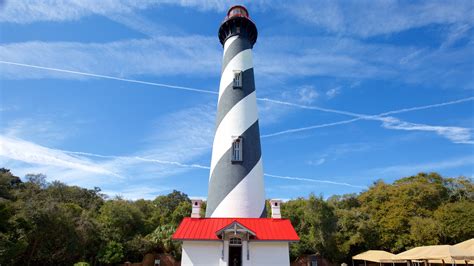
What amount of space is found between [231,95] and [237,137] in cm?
242

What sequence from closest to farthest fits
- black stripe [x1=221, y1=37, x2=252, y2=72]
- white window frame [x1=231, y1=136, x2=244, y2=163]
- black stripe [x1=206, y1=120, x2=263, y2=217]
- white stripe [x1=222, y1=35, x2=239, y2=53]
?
1. black stripe [x1=206, y1=120, x2=263, y2=217]
2. white window frame [x1=231, y1=136, x2=244, y2=163]
3. black stripe [x1=221, y1=37, x2=252, y2=72]
4. white stripe [x1=222, y1=35, x2=239, y2=53]

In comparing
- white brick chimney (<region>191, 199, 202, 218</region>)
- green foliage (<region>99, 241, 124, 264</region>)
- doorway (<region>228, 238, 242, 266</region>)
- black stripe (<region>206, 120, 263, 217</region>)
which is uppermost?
black stripe (<region>206, 120, 263, 217</region>)

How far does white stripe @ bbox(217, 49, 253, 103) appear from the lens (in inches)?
615

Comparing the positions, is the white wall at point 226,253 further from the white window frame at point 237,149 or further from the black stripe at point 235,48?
the black stripe at point 235,48

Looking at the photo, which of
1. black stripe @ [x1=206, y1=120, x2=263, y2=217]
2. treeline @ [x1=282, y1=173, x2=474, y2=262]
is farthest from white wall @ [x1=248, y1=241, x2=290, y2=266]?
treeline @ [x1=282, y1=173, x2=474, y2=262]

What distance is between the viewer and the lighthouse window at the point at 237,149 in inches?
541

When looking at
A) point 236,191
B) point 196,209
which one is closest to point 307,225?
point 236,191

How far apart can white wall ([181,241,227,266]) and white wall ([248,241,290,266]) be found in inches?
50.5

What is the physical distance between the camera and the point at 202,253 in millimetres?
11492

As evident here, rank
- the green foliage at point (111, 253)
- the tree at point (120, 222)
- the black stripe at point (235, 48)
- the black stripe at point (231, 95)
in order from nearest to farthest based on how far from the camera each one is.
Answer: the black stripe at point (231, 95), the black stripe at point (235, 48), the green foliage at point (111, 253), the tree at point (120, 222)

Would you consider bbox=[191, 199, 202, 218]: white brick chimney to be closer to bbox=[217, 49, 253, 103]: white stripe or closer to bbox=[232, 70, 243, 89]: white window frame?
bbox=[217, 49, 253, 103]: white stripe

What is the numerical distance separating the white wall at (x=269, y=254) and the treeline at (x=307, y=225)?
1331 cm

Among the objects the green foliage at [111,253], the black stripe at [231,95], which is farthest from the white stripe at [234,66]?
the green foliage at [111,253]

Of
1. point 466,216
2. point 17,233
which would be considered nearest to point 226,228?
point 17,233
